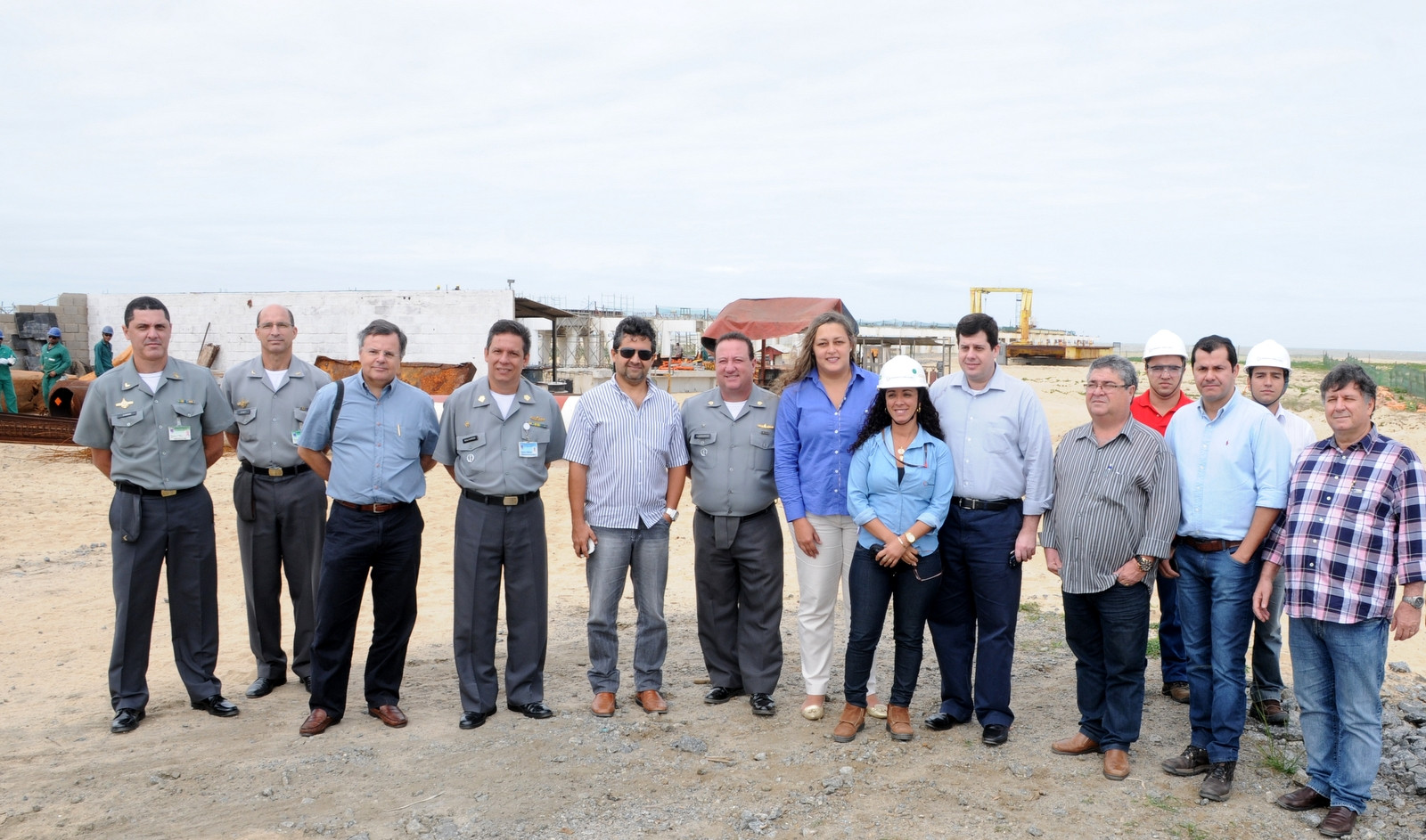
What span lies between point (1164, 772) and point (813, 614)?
1.83 meters

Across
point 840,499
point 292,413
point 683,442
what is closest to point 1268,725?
point 840,499

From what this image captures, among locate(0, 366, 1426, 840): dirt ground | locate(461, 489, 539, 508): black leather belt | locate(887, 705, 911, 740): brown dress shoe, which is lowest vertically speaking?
locate(0, 366, 1426, 840): dirt ground

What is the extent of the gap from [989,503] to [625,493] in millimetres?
1891

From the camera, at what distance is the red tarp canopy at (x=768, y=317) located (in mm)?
18359

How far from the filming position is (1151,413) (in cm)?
554

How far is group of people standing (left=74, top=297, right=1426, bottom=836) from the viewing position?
4.24 metres

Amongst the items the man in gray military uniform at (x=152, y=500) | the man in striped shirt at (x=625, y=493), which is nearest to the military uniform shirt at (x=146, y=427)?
the man in gray military uniform at (x=152, y=500)

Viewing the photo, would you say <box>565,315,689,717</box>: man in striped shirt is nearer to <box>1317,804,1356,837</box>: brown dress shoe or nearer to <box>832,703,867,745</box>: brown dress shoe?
<box>832,703,867,745</box>: brown dress shoe

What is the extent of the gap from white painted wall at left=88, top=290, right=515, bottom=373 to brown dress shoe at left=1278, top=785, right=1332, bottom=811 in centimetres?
1968

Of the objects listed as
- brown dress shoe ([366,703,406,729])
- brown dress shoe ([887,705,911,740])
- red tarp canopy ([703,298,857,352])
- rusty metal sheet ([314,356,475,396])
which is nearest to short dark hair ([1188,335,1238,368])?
brown dress shoe ([887,705,911,740])

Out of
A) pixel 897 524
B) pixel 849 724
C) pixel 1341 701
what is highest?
pixel 897 524

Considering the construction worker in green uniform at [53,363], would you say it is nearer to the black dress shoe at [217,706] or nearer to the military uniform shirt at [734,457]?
the black dress shoe at [217,706]

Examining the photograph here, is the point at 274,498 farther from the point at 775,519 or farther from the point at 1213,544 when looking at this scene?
the point at 1213,544

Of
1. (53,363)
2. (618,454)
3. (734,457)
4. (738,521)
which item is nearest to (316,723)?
(618,454)
